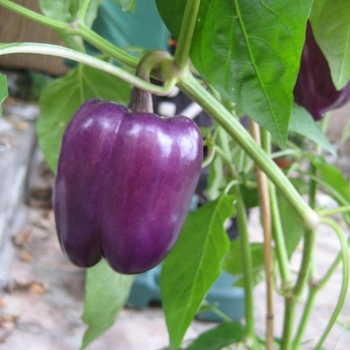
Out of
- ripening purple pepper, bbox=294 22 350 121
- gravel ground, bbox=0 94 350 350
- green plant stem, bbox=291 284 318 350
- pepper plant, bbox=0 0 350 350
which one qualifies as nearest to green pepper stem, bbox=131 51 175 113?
pepper plant, bbox=0 0 350 350

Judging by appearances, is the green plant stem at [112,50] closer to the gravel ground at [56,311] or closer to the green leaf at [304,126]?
the green leaf at [304,126]

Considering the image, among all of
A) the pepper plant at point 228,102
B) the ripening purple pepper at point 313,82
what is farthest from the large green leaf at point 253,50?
the ripening purple pepper at point 313,82

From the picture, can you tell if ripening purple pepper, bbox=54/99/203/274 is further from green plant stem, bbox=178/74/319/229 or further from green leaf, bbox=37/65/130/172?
green leaf, bbox=37/65/130/172

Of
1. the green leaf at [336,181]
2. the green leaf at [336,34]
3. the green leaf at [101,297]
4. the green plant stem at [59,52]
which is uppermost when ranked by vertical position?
the green leaf at [336,34]

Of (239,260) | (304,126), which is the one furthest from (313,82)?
(239,260)

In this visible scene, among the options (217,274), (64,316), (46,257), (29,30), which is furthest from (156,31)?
(29,30)
